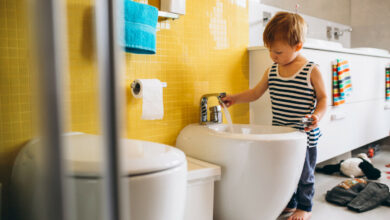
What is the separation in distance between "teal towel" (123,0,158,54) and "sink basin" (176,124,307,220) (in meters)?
0.42

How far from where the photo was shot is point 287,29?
132cm

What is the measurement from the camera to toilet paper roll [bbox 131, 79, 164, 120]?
45.6 inches

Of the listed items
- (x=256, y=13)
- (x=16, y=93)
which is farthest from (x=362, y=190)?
(x=16, y=93)

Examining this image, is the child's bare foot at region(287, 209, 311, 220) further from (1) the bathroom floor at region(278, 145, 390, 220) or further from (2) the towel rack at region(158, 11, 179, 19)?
(2) the towel rack at region(158, 11, 179, 19)

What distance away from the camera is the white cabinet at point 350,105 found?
1.65 m

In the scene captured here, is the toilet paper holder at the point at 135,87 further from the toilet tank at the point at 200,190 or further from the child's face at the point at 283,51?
the child's face at the point at 283,51

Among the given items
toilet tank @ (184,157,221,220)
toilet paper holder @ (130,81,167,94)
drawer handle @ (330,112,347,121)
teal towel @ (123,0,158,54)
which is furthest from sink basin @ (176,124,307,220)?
drawer handle @ (330,112,347,121)

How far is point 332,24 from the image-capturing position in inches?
101

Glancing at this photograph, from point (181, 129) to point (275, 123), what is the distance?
44cm

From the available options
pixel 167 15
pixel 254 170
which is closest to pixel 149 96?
pixel 167 15

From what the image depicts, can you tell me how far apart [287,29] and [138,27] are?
0.62 meters

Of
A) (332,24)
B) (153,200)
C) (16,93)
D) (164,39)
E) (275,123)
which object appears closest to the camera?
(16,93)

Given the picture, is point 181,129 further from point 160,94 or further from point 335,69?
point 335,69

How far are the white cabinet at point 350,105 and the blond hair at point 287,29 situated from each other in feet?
0.77
